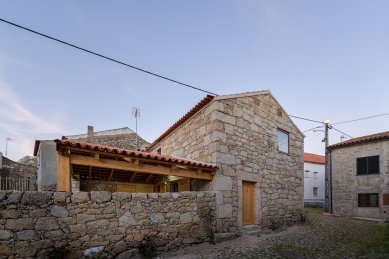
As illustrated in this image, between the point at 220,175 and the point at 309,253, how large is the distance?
311cm

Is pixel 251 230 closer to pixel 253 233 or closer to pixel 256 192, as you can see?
pixel 253 233

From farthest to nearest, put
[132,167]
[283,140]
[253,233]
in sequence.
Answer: [283,140]
[253,233]
[132,167]

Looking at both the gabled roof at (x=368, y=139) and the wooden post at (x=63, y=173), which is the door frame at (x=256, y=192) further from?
the gabled roof at (x=368, y=139)

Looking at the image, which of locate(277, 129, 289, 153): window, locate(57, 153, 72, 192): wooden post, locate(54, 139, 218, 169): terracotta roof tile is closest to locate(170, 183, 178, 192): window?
locate(54, 139, 218, 169): terracotta roof tile

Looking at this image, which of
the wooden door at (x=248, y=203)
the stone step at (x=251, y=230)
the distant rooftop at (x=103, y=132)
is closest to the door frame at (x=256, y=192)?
the wooden door at (x=248, y=203)

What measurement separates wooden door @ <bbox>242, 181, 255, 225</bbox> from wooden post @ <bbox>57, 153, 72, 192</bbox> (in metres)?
5.72

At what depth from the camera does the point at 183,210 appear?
21.4 ft

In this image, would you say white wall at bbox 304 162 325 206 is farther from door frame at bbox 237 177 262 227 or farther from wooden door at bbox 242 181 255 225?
wooden door at bbox 242 181 255 225

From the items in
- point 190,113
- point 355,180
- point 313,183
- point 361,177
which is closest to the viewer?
point 190,113

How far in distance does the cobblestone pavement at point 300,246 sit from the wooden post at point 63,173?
276 cm

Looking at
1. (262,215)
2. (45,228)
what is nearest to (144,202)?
(45,228)

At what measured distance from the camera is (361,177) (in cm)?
1490

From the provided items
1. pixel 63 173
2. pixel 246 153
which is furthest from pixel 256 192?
pixel 63 173

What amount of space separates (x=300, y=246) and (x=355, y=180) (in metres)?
10.9
